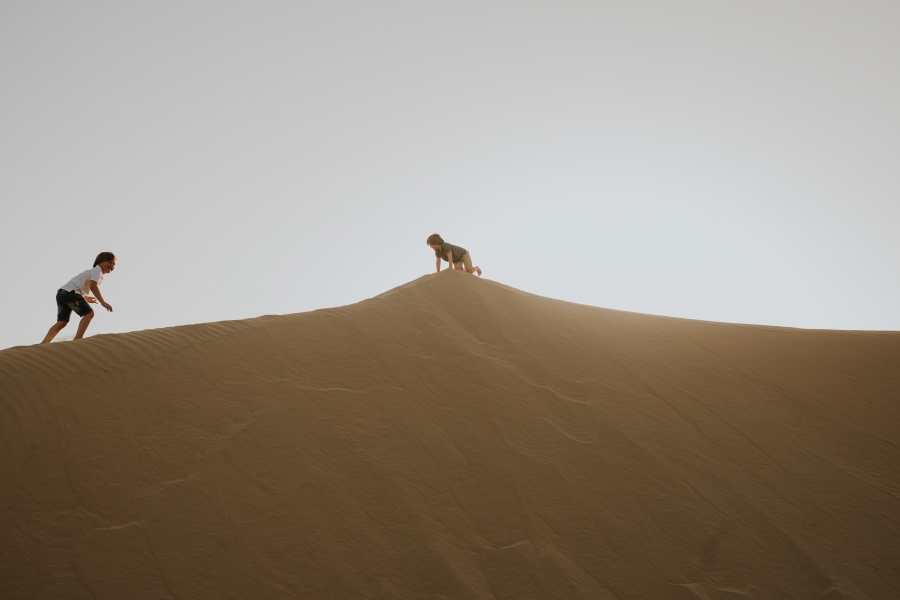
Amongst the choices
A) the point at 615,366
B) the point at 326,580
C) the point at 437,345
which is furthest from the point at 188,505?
the point at 615,366

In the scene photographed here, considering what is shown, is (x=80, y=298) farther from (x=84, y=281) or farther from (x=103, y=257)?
(x=103, y=257)

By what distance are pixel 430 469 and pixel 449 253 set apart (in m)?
6.15

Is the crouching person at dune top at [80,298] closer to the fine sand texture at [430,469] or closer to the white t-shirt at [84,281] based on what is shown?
the white t-shirt at [84,281]

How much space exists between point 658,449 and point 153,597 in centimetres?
359

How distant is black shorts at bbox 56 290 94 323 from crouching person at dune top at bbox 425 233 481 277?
5.13m

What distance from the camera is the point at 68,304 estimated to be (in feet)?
21.5

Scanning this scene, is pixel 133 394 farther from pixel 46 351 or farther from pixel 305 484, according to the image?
pixel 305 484

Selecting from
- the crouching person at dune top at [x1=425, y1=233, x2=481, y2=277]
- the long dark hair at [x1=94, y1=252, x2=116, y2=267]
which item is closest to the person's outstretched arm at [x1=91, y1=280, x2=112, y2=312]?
the long dark hair at [x1=94, y1=252, x2=116, y2=267]

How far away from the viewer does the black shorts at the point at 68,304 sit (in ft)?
21.5

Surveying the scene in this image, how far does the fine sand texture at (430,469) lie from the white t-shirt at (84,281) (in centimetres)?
209

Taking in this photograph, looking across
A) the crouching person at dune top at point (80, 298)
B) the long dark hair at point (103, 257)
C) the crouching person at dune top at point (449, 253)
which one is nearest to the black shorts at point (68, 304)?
the crouching person at dune top at point (80, 298)

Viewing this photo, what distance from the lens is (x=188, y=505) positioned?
3361 mm

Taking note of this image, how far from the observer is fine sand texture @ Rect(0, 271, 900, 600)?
308 cm

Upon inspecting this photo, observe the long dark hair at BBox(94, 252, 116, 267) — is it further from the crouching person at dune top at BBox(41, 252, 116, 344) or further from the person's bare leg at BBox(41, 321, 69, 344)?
the person's bare leg at BBox(41, 321, 69, 344)
